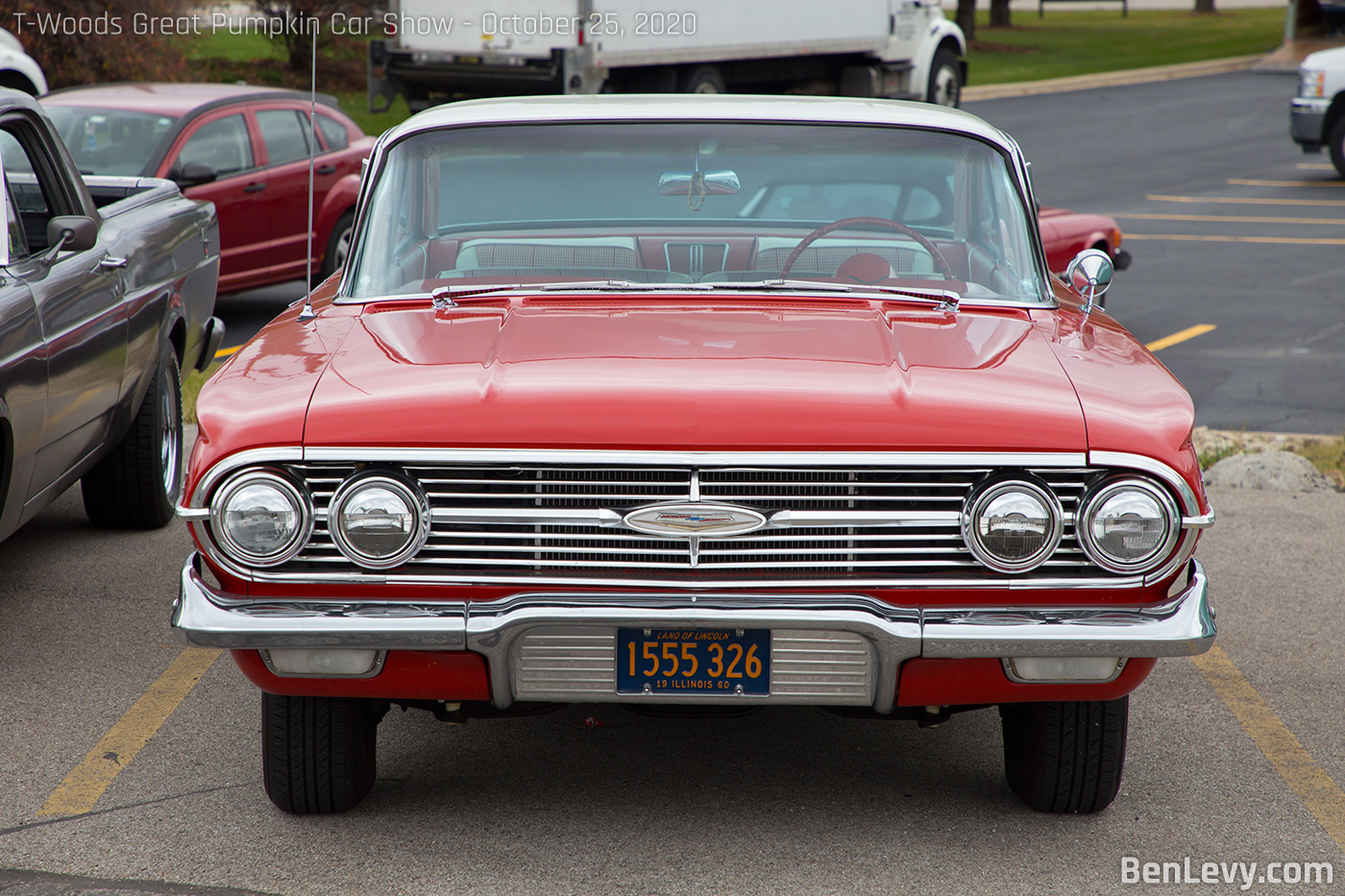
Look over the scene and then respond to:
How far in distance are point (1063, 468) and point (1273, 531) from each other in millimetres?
3668

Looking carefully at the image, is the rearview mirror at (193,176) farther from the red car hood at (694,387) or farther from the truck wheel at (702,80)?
the truck wheel at (702,80)

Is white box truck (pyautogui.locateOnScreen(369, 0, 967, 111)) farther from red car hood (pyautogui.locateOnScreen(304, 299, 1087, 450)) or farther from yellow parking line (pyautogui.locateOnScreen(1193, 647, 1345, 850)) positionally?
red car hood (pyautogui.locateOnScreen(304, 299, 1087, 450))

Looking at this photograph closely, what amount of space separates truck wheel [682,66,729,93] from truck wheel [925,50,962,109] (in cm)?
477

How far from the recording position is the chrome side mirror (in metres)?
4.18

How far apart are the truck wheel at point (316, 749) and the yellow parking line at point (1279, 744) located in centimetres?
251

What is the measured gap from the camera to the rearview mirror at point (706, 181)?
4.31 m

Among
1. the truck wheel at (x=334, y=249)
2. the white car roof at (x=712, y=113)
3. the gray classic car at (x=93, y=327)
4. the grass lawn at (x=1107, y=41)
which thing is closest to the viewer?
the white car roof at (x=712, y=113)

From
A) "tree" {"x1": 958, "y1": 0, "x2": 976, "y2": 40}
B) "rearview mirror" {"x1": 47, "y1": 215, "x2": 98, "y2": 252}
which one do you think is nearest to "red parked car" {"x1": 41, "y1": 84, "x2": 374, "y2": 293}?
"rearview mirror" {"x1": 47, "y1": 215, "x2": 98, "y2": 252}

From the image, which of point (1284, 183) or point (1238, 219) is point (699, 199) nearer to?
point (1238, 219)

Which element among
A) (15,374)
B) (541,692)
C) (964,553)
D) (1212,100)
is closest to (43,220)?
(15,374)

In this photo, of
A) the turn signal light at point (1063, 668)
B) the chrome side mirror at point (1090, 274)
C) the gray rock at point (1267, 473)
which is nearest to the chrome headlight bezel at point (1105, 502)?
the turn signal light at point (1063, 668)

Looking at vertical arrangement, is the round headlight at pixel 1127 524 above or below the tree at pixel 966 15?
below

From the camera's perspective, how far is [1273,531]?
6.21 metres

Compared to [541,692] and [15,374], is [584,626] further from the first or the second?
[15,374]
